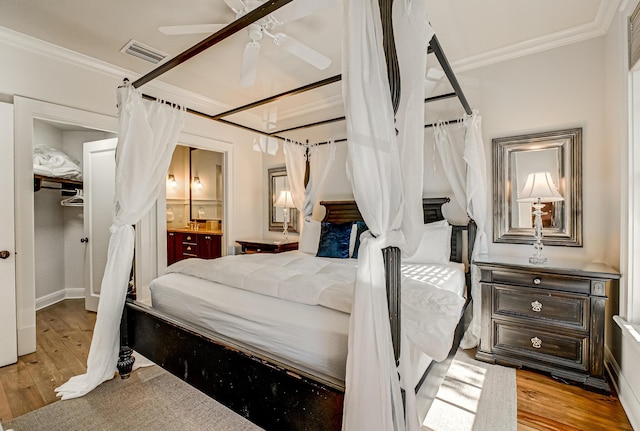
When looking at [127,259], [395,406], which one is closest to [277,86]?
[127,259]

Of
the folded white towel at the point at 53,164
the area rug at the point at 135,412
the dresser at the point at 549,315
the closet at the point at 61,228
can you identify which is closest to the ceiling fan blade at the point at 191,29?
the area rug at the point at 135,412

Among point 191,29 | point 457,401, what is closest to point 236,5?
point 191,29

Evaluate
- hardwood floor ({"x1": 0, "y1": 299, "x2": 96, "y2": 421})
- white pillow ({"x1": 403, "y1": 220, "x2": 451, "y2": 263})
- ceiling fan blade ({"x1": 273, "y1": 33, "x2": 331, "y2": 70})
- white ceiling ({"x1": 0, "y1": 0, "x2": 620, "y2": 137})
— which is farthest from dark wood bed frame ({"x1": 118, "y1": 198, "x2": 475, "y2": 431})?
white ceiling ({"x1": 0, "y1": 0, "x2": 620, "y2": 137})

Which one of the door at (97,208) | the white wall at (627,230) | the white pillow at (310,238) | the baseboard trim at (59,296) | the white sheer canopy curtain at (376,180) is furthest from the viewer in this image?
the baseboard trim at (59,296)

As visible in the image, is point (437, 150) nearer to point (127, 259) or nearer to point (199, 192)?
point (127, 259)

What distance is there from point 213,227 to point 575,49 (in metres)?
5.49

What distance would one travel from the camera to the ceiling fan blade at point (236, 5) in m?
1.89

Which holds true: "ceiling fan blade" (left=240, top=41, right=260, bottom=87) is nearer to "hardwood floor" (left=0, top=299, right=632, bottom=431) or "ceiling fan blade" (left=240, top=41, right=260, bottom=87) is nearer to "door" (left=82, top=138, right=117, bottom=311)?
"door" (left=82, top=138, right=117, bottom=311)

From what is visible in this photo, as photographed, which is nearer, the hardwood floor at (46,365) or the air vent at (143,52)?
the hardwood floor at (46,365)

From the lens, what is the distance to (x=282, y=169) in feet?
15.7

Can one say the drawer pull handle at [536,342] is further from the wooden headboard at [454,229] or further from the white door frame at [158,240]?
the white door frame at [158,240]

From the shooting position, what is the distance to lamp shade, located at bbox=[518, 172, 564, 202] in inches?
93.8

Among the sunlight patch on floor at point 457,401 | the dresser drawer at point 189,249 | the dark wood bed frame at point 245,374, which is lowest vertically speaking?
the sunlight patch on floor at point 457,401

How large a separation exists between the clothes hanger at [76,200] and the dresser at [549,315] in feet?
16.1
